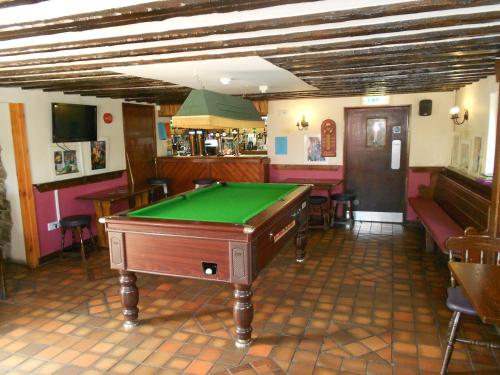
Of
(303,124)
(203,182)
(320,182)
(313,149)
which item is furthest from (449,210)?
(203,182)

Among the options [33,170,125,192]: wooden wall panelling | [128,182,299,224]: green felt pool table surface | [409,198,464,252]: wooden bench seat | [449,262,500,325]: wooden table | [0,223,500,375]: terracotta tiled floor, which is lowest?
[0,223,500,375]: terracotta tiled floor

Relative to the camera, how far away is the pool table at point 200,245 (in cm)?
317

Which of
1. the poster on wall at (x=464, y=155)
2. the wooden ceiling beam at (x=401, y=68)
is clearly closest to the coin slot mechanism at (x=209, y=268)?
the wooden ceiling beam at (x=401, y=68)

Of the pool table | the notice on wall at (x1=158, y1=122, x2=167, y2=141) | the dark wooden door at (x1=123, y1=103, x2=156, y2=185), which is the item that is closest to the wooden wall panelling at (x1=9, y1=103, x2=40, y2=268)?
the dark wooden door at (x1=123, y1=103, x2=156, y2=185)

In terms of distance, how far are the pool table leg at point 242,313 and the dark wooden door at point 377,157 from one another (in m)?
4.92

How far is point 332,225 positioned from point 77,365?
16.8 ft

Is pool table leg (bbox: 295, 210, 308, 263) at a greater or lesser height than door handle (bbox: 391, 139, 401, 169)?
lesser

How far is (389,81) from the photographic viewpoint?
5332mm

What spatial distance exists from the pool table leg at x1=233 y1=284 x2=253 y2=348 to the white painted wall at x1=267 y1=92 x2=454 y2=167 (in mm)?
4872

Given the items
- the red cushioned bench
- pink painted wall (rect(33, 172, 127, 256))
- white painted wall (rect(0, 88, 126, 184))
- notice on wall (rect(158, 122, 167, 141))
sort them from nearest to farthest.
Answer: the red cushioned bench → white painted wall (rect(0, 88, 126, 184)) → pink painted wall (rect(33, 172, 127, 256)) → notice on wall (rect(158, 122, 167, 141))

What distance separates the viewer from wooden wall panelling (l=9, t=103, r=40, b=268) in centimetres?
524

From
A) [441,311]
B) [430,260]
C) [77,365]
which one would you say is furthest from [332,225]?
[77,365]

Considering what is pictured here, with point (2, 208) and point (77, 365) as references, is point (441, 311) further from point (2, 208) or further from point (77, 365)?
point (2, 208)

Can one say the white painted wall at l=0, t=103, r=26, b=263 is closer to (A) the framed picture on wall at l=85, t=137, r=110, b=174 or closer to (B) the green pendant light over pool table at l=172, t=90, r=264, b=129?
(A) the framed picture on wall at l=85, t=137, r=110, b=174
